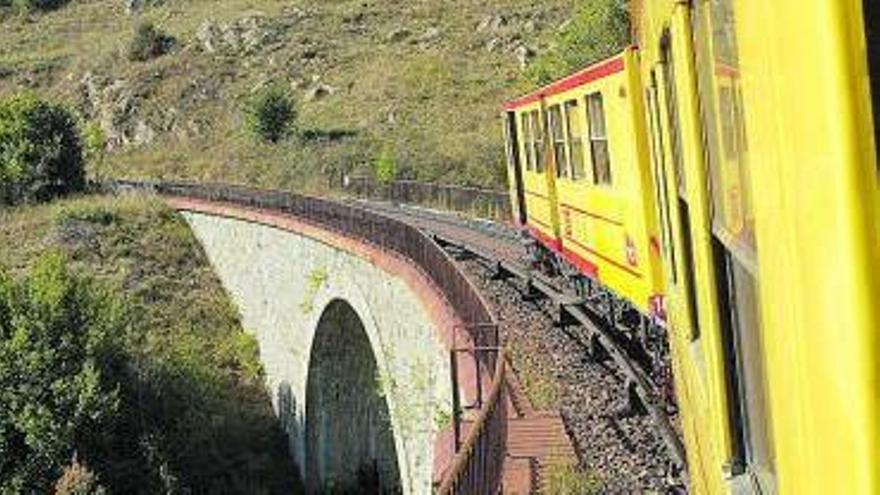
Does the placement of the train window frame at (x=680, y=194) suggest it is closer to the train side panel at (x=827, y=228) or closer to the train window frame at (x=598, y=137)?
the train side panel at (x=827, y=228)

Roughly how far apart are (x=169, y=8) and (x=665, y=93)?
9859 centimetres

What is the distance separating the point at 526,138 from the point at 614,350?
19.6ft

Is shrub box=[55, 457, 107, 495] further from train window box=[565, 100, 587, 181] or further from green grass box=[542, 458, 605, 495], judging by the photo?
green grass box=[542, 458, 605, 495]

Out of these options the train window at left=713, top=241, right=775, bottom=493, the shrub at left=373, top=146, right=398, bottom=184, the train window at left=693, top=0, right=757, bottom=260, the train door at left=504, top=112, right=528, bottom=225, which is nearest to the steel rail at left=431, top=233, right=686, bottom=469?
the train door at left=504, top=112, right=528, bottom=225

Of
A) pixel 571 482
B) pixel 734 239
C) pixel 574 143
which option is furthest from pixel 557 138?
pixel 734 239

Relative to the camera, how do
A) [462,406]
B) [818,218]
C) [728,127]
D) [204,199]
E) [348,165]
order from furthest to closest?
[348,165] → [204,199] → [462,406] → [728,127] → [818,218]

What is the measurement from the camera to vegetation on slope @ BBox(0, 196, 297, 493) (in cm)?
2773

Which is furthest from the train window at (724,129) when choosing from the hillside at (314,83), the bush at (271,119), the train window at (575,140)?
the bush at (271,119)

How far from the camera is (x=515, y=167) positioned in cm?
2161

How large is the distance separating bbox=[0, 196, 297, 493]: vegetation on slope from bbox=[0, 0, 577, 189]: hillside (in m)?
11.1

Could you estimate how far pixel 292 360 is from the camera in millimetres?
32656

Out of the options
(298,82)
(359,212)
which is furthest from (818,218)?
(298,82)

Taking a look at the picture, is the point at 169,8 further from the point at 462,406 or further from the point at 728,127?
the point at 728,127

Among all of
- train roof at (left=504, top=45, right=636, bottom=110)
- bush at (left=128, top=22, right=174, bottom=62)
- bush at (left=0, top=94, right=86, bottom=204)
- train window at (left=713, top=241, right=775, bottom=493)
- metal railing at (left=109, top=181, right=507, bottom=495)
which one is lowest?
metal railing at (left=109, top=181, right=507, bottom=495)
